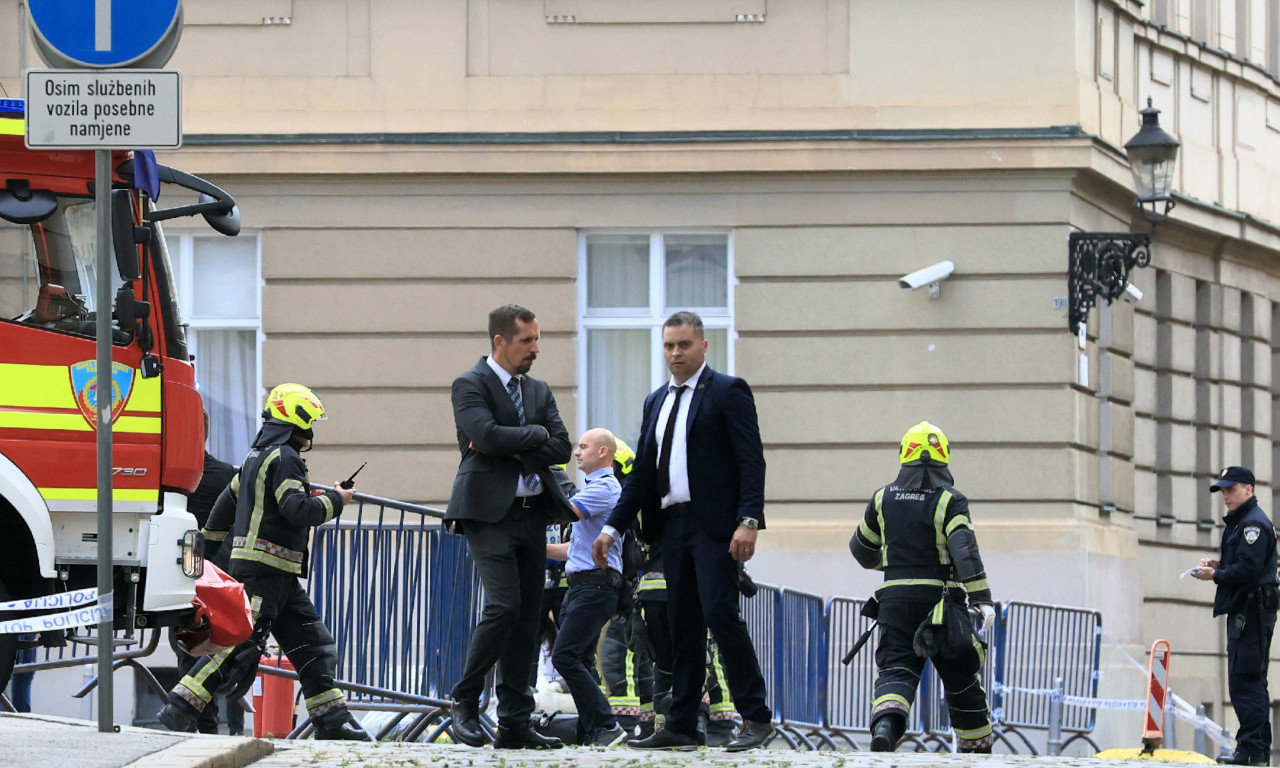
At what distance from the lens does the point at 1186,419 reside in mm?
23188

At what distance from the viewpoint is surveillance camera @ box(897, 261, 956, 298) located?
60.8ft

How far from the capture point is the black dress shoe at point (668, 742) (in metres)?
9.77

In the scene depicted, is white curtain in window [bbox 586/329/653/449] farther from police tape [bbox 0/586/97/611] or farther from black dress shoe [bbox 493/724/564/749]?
black dress shoe [bbox 493/724/564/749]

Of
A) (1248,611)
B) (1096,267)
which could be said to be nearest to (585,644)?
(1248,611)

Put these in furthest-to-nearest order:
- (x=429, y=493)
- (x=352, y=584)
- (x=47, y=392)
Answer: (x=429, y=493)
(x=352, y=584)
(x=47, y=392)

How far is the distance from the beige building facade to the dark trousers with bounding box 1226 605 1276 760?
339 centimetres

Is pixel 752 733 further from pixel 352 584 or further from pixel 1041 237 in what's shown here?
pixel 1041 237

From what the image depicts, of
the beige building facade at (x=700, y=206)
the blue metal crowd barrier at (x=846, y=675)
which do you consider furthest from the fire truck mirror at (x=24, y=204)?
the beige building facade at (x=700, y=206)

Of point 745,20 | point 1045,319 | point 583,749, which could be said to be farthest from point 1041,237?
point 583,749

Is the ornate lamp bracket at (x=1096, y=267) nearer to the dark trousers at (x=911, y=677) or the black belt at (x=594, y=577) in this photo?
the black belt at (x=594, y=577)

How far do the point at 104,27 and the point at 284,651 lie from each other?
4000 mm

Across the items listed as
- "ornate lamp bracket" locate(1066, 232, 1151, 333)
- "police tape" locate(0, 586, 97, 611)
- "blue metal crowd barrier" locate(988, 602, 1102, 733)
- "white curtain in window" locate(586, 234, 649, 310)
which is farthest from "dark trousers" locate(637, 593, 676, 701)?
"ornate lamp bracket" locate(1066, 232, 1151, 333)

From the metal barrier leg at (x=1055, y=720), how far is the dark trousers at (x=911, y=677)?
5.52 metres

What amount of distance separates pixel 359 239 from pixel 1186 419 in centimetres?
938
